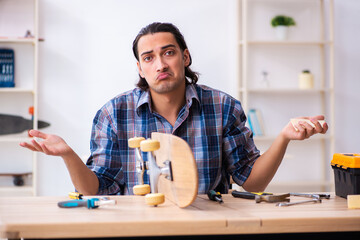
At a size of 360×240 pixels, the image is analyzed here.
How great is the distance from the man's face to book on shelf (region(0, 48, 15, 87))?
198cm

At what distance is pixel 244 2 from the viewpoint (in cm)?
366

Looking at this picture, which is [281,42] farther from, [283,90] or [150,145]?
[150,145]

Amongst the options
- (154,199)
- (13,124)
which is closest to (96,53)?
(13,124)

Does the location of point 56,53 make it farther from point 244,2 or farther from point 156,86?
point 156,86

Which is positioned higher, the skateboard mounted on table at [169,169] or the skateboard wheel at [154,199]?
the skateboard mounted on table at [169,169]

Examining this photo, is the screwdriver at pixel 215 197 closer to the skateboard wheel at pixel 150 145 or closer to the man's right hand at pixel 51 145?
the skateboard wheel at pixel 150 145

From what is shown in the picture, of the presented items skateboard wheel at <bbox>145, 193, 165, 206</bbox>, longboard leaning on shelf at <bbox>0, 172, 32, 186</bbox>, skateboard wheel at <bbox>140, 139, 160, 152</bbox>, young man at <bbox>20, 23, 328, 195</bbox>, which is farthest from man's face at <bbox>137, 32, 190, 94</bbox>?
longboard leaning on shelf at <bbox>0, 172, 32, 186</bbox>

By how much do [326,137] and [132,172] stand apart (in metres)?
2.36

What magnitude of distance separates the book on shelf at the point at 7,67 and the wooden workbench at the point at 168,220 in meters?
2.45

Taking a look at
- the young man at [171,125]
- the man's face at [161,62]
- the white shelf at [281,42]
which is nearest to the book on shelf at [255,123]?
the white shelf at [281,42]

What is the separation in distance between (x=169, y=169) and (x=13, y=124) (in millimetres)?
2702

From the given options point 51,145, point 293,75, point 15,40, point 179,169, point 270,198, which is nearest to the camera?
point 179,169

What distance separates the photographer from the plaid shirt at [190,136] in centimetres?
183

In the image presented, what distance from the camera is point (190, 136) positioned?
6.11 ft
